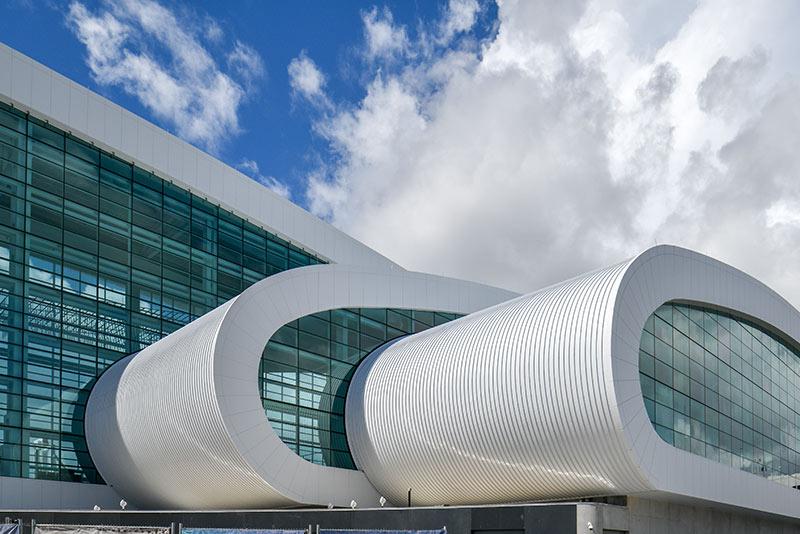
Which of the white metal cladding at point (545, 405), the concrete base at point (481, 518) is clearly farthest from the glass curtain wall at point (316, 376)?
the concrete base at point (481, 518)

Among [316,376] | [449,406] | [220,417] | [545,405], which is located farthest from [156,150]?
[545,405]

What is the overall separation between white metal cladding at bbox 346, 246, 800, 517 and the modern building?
0.07 meters

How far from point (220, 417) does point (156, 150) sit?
20109 mm

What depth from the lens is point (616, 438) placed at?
22.1 metres

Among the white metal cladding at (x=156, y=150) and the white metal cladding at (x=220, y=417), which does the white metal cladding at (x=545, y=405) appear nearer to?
the white metal cladding at (x=220, y=417)

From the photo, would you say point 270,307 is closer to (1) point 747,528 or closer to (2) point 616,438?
(2) point 616,438

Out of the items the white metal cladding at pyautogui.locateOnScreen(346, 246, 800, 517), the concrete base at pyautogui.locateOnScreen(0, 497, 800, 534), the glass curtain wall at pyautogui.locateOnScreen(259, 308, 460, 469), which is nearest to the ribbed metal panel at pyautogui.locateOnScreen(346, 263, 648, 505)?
the white metal cladding at pyautogui.locateOnScreen(346, 246, 800, 517)

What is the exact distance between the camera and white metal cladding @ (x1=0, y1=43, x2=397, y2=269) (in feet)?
130

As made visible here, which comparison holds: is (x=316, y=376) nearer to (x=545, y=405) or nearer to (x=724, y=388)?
(x=545, y=405)

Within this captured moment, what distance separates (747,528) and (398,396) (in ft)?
44.4

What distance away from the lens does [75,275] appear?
39.5 m

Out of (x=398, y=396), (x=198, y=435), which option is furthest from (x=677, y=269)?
(x=198, y=435)

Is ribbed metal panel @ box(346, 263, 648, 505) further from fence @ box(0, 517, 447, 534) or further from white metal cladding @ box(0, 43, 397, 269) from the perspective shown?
white metal cladding @ box(0, 43, 397, 269)

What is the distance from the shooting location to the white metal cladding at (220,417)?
94.0 ft
